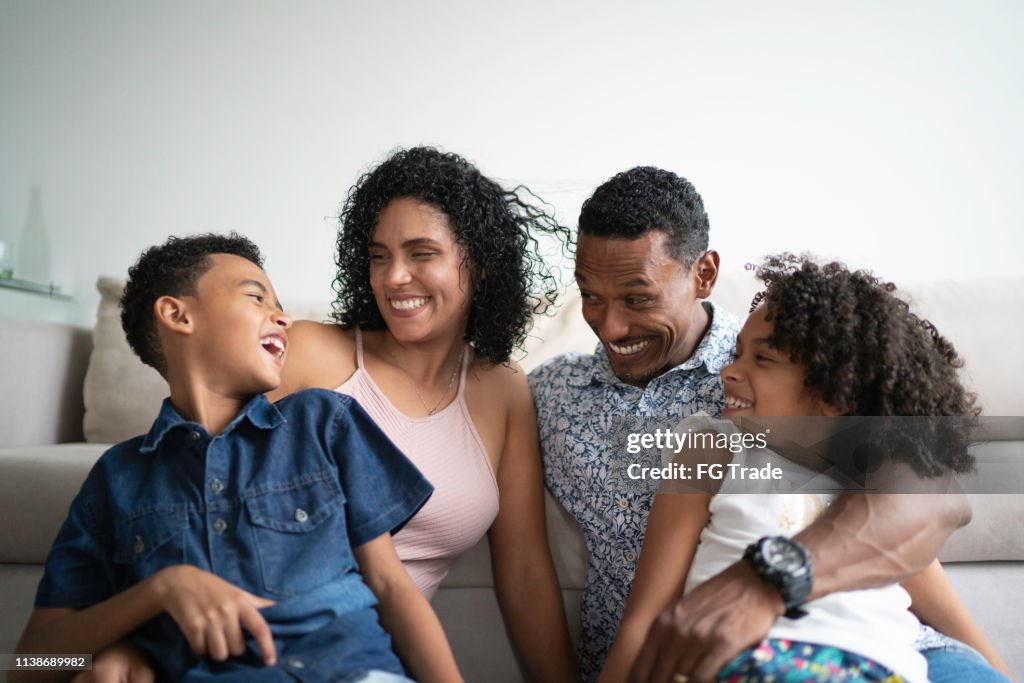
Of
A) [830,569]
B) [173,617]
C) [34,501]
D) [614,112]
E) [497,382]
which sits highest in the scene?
[614,112]

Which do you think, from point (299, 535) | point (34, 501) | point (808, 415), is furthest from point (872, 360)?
point (34, 501)

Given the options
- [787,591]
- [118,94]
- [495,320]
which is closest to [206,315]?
[495,320]

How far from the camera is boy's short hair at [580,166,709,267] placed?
1416 millimetres

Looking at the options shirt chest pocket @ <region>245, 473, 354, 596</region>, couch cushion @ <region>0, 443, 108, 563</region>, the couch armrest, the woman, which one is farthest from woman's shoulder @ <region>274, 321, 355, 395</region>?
the couch armrest

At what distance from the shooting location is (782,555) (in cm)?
97

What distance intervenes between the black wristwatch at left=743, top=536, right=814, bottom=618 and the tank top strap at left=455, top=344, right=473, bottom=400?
694 mm

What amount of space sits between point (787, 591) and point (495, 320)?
2.64ft

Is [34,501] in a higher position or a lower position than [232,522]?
lower

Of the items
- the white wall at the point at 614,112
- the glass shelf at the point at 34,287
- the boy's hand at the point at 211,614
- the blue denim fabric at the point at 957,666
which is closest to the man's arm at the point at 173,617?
the boy's hand at the point at 211,614

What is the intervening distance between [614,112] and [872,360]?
167cm

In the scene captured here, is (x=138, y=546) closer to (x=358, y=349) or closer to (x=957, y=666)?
(x=358, y=349)

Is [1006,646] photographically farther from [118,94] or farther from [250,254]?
[118,94]

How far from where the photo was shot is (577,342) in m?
2.15

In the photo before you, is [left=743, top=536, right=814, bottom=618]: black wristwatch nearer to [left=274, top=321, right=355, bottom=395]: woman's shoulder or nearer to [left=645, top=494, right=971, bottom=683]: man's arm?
[left=645, top=494, right=971, bottom=683]: man's arm
